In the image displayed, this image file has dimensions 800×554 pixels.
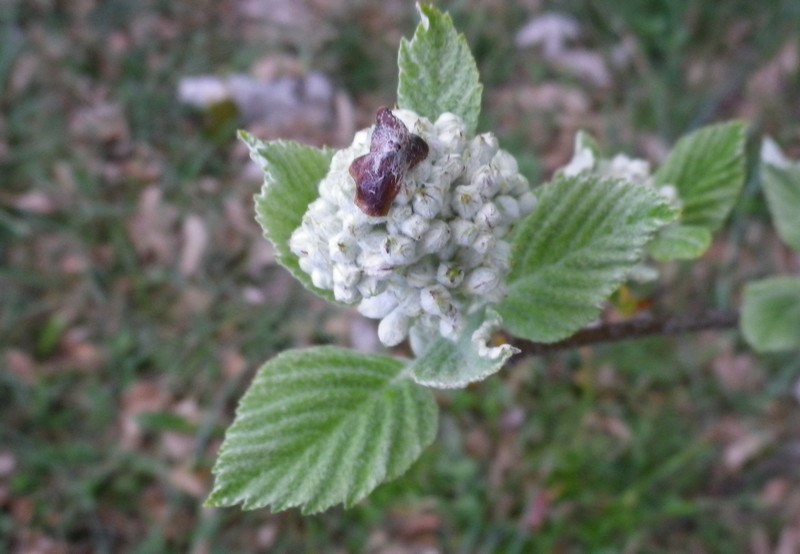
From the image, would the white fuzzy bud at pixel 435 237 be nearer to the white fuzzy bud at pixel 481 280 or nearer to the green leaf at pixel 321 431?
the white fuzzy bud at pixel 481 280

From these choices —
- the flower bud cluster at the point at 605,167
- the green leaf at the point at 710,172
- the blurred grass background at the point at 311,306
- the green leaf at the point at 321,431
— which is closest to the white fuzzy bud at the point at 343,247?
the green leaf at the point at 321,431

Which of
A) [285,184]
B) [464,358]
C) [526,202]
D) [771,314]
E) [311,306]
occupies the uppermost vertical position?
[311,306]

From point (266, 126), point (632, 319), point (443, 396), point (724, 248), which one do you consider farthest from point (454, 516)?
point (266, 126)

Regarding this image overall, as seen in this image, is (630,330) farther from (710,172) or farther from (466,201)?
(466,201)

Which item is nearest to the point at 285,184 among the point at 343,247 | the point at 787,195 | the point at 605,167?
the point at 343,247

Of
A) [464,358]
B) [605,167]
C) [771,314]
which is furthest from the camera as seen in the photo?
[771,314]

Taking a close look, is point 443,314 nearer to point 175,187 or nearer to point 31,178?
point 175,187
